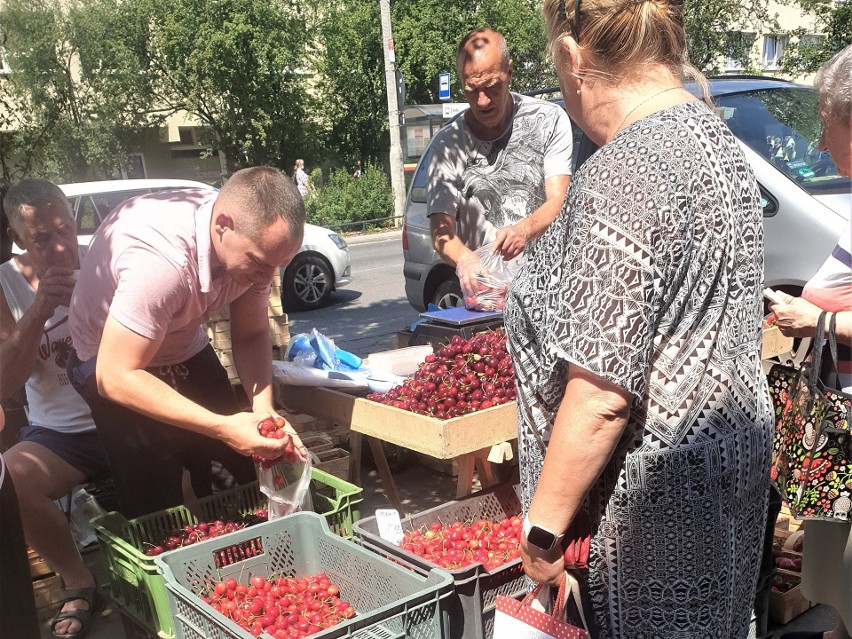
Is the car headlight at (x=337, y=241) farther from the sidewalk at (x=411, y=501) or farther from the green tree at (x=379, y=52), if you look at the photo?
the green tree at (x=379, y=52)

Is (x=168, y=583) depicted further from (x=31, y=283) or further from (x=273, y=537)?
(x=31, y=283)

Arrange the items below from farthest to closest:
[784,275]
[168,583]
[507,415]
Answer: [784,275], [507,415], [168,583]

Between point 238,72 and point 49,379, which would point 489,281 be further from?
point 238,72

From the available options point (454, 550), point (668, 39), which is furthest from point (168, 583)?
point (668, 39)

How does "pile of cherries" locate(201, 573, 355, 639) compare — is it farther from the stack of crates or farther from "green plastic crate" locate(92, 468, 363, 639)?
the stack of crates

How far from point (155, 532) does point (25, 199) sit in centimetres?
146

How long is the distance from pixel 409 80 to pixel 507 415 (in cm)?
2706

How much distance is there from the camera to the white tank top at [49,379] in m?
3.49

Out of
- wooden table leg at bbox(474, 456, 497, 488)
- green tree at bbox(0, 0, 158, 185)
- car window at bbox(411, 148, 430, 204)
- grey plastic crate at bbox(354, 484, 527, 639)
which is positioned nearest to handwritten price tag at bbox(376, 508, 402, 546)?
grey plastic crate at bbox(354, 484, 527, 639)

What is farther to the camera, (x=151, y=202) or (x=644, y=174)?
(x=151, y=202)

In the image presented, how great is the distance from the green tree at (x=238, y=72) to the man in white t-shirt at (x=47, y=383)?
2098 centimetres

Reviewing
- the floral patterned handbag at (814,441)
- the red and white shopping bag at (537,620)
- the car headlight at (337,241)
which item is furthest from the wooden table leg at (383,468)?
the car headlight at (337,241)

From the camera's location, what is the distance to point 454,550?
9.79 ft

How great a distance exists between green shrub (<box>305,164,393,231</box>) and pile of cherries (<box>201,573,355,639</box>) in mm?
17131
